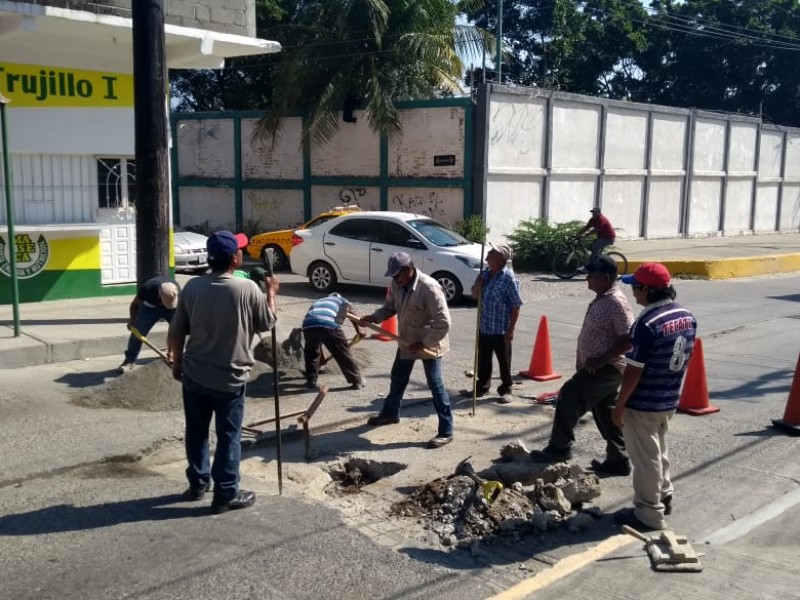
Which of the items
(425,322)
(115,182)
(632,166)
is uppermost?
(632,166)

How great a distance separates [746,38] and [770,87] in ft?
10.7

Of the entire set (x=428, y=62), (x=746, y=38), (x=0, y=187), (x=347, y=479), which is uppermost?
(x=746, y=38)

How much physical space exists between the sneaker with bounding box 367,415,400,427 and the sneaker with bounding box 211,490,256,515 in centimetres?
223

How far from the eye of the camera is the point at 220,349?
211 inches

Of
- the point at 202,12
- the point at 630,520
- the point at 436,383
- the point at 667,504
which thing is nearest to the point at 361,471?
the point at 436,383

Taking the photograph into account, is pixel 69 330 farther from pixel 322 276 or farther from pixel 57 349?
pixel 322 276

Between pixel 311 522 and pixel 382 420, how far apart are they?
7.89 feet

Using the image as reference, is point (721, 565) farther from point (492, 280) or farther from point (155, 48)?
point (155, 48)

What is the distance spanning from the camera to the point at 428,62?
23.1 m

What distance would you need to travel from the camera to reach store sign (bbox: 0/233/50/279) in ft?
38.3

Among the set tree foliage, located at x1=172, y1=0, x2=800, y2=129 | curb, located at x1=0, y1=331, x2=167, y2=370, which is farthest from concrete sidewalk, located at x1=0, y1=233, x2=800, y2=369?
tree foliage, located at x1=172, y1=0, x2=800, y2=129

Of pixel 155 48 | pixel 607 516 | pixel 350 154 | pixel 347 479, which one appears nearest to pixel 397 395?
pixel 347 479

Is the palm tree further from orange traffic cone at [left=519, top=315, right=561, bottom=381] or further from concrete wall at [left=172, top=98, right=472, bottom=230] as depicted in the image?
orange traffic cone at [left=519, top=315, right=561, bottom=381]

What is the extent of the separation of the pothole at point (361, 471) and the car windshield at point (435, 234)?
8.84m
